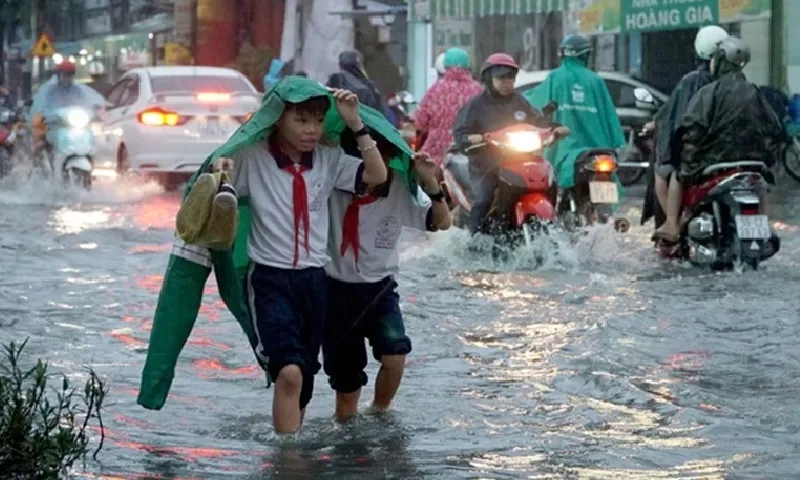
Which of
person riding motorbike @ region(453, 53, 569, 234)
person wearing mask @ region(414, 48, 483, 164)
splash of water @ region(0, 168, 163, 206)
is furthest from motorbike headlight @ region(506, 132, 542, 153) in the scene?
splash of water @ region(0, 168, 163, 206)

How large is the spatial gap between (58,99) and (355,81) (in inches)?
252

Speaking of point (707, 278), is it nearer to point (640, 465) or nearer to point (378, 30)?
point (640, 465)

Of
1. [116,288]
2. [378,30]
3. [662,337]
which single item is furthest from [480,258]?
[378,30]

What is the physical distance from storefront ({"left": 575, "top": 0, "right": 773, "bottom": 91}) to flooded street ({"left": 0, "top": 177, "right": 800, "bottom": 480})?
1059 cm

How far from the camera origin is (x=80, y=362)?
860cm

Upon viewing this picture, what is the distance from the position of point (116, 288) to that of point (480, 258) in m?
2.75

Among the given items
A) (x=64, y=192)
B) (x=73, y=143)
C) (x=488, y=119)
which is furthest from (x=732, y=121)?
(x=73, y=143)

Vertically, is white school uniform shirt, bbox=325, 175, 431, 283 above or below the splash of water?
above

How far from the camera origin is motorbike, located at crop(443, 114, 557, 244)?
12.6 meters

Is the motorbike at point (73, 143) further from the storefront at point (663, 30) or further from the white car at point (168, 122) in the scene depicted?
the storefront at point (663, 30)

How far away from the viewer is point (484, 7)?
96.5 ft

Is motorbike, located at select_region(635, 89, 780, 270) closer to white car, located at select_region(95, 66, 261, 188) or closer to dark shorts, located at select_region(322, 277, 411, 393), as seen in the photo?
dark shorts, located at select_region(322, 277, 411, 393)

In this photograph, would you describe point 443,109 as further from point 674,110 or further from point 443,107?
point 674,110

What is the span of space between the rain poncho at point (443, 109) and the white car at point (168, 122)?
5.58 meters
